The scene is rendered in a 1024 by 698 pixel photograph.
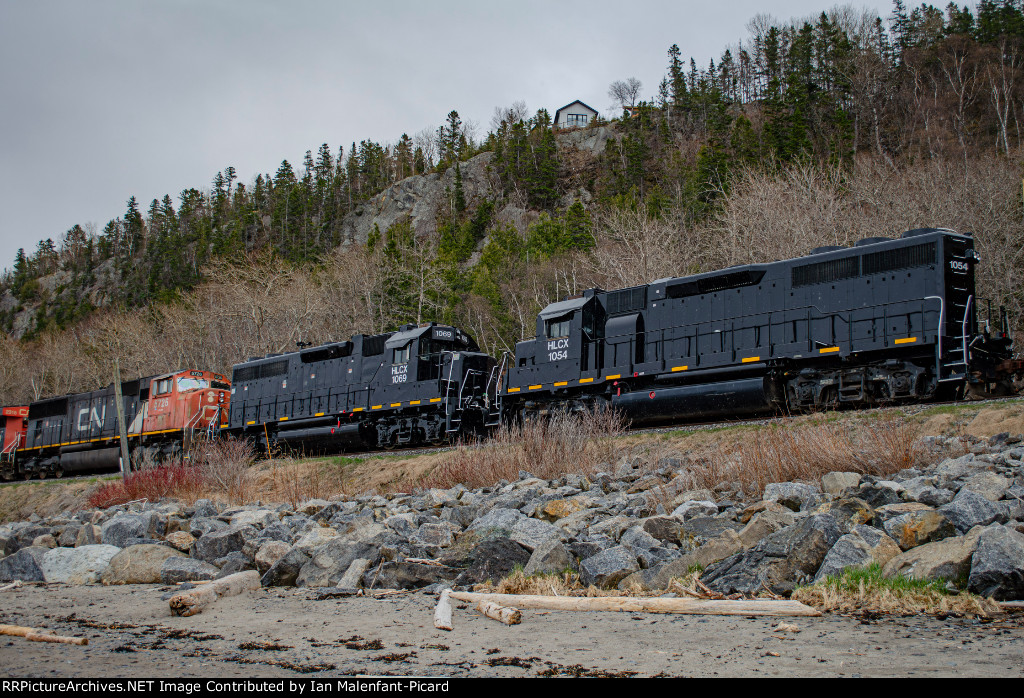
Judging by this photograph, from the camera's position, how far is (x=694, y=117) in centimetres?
8794

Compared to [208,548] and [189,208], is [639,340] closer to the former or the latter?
[208,548]

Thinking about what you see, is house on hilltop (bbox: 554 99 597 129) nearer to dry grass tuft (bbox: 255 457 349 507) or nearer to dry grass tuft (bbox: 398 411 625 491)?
dry grass tuft (bbox: 255 457 349 507)

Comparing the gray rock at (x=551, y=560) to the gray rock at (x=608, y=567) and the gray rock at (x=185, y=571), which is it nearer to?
the gray rock at (x=608, y=567)

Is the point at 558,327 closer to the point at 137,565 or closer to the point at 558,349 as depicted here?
the point at 558,349

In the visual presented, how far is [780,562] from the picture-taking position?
235 inches

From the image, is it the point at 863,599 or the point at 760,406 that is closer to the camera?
the point at 863,599

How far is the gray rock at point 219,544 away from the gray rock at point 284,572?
61.2 inches

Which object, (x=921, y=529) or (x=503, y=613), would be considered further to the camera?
(x=921, y=529)

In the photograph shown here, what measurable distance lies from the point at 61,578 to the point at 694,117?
88326 millimetres

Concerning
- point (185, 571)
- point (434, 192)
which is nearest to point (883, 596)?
point (185, 571)

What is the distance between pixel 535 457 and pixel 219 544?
19.5ft

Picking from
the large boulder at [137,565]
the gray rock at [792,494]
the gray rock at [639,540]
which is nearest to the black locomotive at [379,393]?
the large boulder at [137,565]

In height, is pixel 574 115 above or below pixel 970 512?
above
